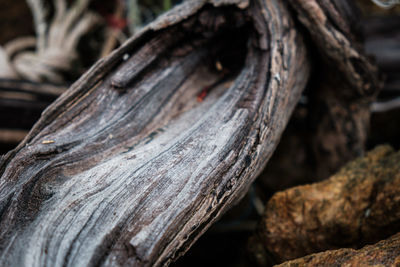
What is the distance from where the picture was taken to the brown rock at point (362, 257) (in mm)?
879

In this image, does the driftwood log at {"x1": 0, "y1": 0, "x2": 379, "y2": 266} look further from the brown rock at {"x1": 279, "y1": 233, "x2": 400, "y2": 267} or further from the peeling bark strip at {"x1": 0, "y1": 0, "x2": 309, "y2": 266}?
the brown rock at {"x1": 279, "y1": 233, "x2": 400, "y2": 267}

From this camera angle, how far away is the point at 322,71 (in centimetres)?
177

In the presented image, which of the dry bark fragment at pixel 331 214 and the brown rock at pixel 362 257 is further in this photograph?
the dry bark fragment at pixel 331 214

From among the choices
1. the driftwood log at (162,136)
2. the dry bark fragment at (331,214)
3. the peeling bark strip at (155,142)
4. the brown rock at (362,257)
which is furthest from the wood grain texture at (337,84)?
the brown rock at (362,257)

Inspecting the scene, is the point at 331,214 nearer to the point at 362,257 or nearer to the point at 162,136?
the point at 362,257

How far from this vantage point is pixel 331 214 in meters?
1.32

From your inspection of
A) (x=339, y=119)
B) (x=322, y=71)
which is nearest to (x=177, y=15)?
(x=322, y=71)

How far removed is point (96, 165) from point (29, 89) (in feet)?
4.35

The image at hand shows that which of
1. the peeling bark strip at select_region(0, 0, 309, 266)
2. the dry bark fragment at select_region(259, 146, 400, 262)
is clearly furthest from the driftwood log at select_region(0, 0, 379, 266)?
the dry bark fragment at select_region(259, 146, 400, 262)

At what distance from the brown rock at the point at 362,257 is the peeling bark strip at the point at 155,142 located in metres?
0.32

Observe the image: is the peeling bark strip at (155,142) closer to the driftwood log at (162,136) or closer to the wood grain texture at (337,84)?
the driftwood log at (162,136)

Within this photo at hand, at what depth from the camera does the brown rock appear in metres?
0.88

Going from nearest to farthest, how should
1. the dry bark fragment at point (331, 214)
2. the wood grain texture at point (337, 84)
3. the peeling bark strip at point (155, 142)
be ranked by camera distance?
1. the peeling bark strip at point (155, 142)
2. the dry bark fragment at point (331, 214)
3. the wood grain texture at point (337, 84)

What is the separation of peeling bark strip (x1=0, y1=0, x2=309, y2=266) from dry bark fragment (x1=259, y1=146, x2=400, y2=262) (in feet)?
0.90
